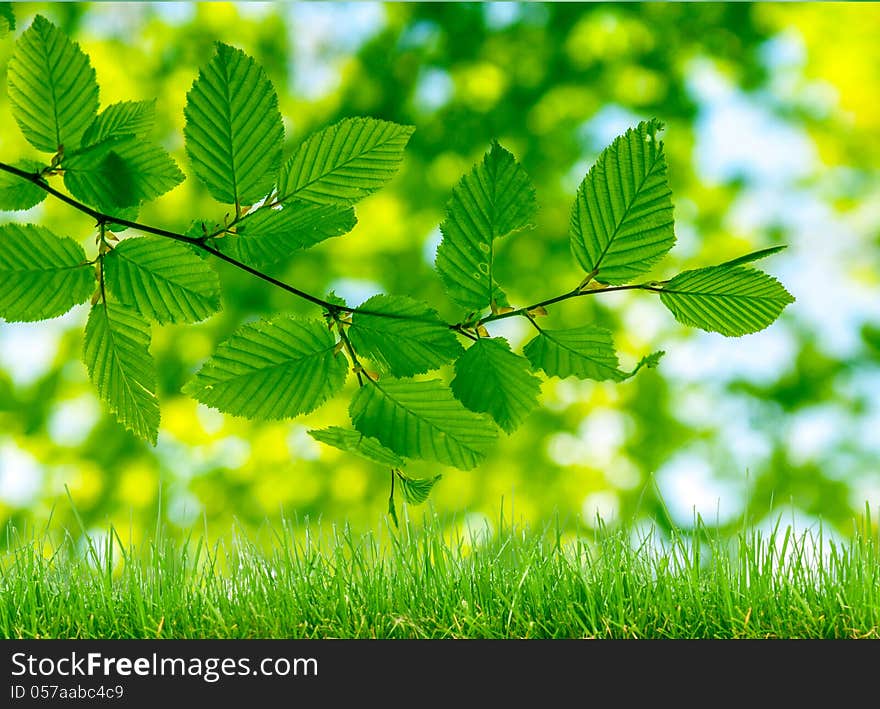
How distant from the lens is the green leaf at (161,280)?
1.38ft

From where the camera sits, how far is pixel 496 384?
426 millimetres

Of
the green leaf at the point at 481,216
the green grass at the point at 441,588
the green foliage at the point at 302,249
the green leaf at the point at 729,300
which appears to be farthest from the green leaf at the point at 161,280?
the green grass at the point at 441,588

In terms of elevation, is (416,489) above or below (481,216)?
below

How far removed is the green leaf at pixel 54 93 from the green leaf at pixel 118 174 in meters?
0.02

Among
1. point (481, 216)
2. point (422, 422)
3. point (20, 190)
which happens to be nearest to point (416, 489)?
point (422, 422)

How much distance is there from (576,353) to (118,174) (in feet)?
0.80

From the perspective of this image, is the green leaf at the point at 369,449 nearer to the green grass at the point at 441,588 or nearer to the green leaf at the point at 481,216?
the green leaf at the point at 481,216

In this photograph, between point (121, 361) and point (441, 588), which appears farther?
point (441, 588)

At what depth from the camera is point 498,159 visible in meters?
0.42

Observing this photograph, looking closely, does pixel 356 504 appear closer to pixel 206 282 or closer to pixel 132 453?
pixel 132 453

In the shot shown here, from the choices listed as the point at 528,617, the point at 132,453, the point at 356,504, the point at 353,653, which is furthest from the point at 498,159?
the point at 132,453

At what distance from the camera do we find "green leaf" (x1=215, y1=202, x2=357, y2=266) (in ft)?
1.37

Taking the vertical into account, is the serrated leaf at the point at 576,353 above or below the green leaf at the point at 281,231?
below

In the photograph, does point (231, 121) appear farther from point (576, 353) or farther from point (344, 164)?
point (576, 353)
